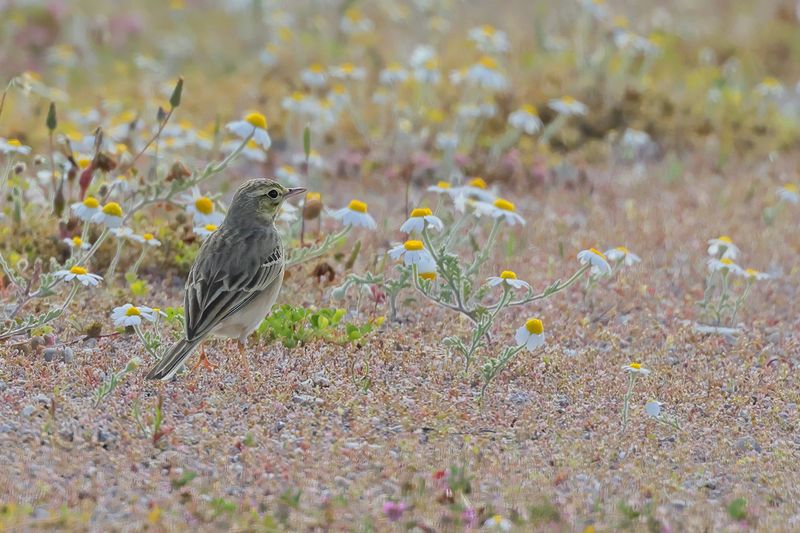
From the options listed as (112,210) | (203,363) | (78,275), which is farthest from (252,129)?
(203,363)

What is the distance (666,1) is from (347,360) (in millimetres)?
12542

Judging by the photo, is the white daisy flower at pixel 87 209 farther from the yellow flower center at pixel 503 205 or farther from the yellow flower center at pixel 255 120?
the yellow flower center at pixel 503 205

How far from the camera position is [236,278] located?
21.0 feet

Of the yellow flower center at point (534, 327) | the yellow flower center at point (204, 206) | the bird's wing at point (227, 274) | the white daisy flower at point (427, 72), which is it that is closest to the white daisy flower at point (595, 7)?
the white daisy flower at point (427, 72)

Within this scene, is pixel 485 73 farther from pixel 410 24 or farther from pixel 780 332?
pixel 410 24

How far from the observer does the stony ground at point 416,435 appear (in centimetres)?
513

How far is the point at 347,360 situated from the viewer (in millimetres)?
6633

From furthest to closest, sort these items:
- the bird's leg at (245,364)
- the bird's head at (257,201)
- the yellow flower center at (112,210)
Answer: the yellow flower center at (112,210) < the bird's head at (257,201) < the bird's leg at (245,364)

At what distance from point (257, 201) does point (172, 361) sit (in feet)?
4.22

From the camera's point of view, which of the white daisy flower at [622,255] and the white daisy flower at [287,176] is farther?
the white daisy flower at [287,176]

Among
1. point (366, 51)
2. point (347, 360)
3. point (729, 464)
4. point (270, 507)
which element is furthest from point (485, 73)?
point (270, 507)

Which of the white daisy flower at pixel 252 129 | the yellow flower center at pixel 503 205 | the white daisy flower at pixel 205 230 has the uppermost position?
the white daisy flower at pixel 252 129

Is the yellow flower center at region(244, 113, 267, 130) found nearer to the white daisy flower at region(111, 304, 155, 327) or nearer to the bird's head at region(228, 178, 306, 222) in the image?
the bird's head at region(228, 178, 306, 222)

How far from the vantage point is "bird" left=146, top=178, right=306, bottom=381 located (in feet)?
20.1
